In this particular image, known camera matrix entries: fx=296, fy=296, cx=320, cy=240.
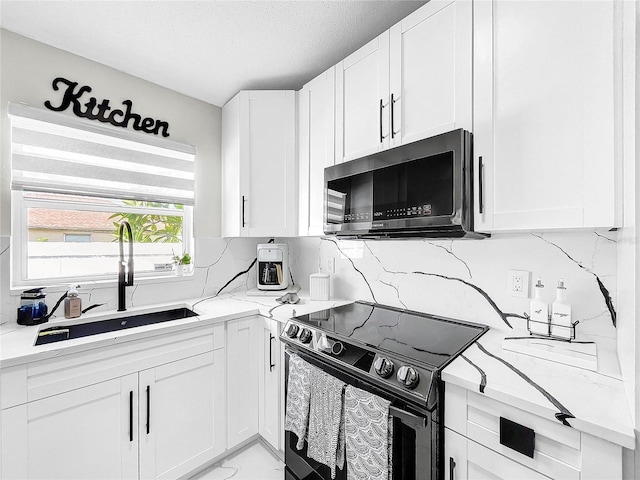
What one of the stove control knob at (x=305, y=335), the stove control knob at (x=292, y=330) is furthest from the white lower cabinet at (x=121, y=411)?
the stove control knob at (x=305, y=335)

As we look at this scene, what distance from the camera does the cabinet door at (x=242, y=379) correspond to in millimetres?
1746

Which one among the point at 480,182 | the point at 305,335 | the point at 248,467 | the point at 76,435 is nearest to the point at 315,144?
the point at 480,182

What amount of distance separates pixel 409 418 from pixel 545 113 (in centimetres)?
111

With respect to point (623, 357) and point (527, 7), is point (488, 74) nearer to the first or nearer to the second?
point (527, 7)

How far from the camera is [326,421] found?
1.24m

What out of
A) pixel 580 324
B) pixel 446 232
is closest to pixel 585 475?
pixel 580 324

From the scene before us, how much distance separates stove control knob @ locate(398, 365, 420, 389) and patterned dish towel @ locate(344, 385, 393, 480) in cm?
11

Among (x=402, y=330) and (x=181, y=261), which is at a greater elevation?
(x=181, y=261)

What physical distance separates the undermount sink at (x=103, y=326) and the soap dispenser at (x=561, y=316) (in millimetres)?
1923

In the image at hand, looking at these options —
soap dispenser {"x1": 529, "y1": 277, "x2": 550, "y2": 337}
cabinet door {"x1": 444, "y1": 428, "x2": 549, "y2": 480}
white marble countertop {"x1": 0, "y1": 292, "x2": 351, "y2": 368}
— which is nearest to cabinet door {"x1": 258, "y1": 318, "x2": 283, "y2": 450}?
white marble countertop {"x1": 0, "y1": 292, "x2": 351, "y2": 368}

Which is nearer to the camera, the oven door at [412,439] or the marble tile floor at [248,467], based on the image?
the oven door at [412,439]

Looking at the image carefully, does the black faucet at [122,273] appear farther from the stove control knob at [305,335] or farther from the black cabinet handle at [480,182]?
the black cabinet handle at [480,182]

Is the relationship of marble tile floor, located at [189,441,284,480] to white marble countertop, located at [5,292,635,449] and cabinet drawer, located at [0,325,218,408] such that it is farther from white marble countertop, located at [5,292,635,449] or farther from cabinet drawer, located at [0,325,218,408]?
white marble countertop, located at [5,292,635,449]

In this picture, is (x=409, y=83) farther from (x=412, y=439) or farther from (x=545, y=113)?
(x=412, y=439)
